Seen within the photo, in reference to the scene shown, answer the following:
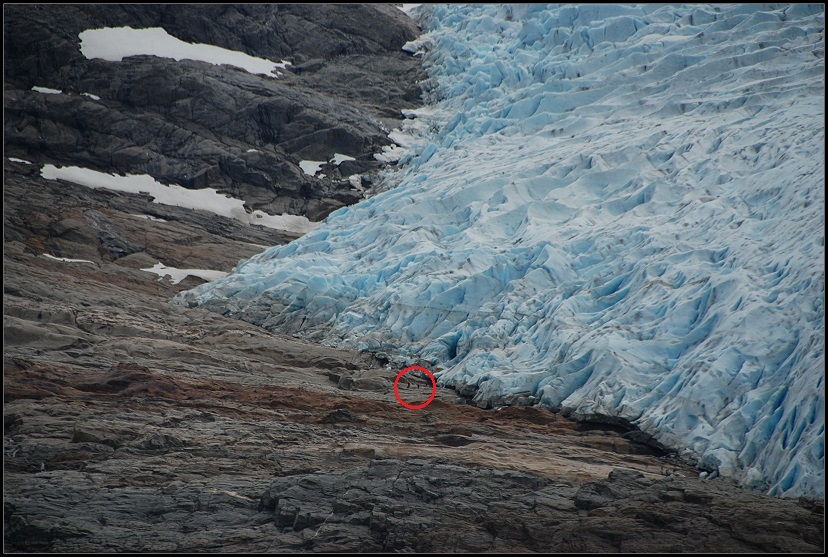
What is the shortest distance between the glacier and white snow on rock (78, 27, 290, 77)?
8.60 meters

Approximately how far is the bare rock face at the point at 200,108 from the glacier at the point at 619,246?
11.4ft

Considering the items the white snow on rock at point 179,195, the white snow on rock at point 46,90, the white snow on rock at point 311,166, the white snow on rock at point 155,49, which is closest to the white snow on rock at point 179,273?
the white snow on rock at point 179,195

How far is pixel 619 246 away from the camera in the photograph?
17547 mm

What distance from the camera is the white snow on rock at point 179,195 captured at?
26.4 meters

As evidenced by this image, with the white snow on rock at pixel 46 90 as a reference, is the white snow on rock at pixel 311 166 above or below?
below

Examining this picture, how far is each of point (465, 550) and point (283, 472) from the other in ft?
10.4

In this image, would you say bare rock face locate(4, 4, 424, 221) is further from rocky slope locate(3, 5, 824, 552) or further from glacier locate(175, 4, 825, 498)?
rocky slope locate(3, 5, 824, 552)

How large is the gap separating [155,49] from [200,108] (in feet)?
13.4

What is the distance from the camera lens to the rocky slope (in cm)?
889

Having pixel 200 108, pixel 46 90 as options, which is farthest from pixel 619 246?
pixel 46 90

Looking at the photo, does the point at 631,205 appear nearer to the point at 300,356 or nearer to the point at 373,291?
the point at 373,291

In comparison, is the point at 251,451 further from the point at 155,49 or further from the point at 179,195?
the point at 155,49

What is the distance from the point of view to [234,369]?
15984 mm

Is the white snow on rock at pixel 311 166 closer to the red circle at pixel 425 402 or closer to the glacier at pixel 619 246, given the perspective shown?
the glacier at pixel 619 246
